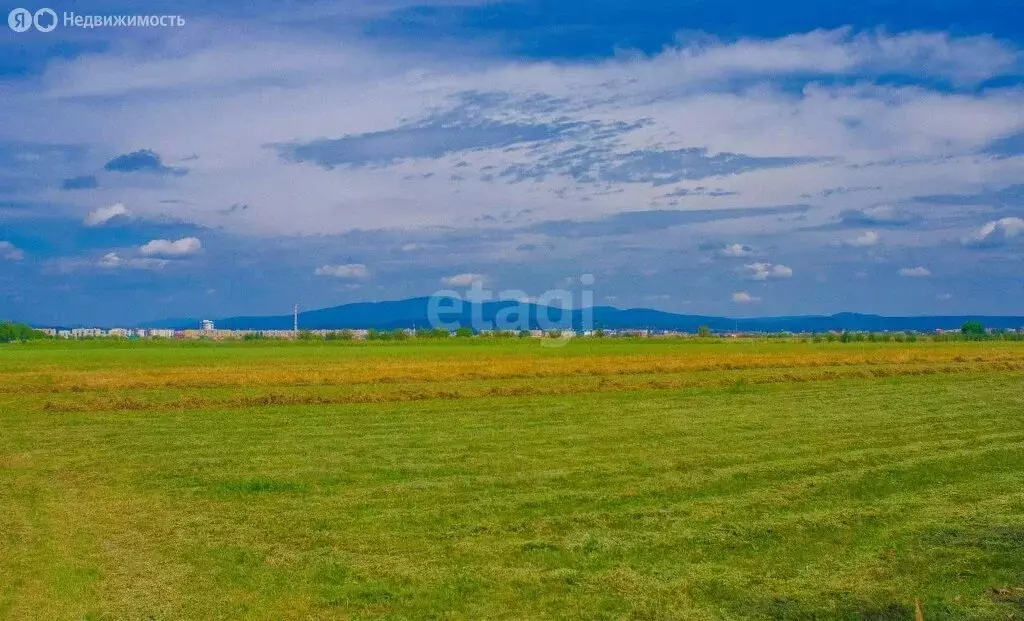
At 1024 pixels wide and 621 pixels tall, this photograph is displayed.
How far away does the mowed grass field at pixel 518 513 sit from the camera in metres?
7.82

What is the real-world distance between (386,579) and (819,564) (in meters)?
4.11

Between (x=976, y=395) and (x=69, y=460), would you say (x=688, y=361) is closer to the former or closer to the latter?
(x=976, y=395)

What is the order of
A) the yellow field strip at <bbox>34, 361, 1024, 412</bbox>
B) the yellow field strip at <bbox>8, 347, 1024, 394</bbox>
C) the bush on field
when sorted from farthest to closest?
the bush on field < the yellow field strip at <bbox>8, 347, 1024, 394</bbox> < the yellow field strip at <bbox>34, 361, 1024, 412</bbox>

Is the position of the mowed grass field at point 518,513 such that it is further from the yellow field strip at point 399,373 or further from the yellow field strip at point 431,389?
the yellow field strip at point 399,373

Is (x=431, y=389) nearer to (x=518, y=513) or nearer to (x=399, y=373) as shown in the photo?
(x=399, y=373)

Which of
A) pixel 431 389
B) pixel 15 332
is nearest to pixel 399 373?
pixel 431 389

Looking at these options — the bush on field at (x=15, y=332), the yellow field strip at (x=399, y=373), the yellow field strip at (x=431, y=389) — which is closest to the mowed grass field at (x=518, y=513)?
the yellow field strip at (x=431, y=389)

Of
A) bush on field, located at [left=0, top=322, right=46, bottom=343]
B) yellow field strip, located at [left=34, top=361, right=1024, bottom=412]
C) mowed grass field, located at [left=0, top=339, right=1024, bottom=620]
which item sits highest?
bush on field, located at [left=0, top=322, right=46, bottom=343]

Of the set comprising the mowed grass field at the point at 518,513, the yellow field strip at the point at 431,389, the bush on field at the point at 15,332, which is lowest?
the mowed grass field at the point at 518,513

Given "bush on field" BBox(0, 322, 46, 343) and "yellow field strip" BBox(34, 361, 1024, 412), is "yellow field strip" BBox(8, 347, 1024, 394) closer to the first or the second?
"yellow field strip" BBox(34, 361, 1024, 412)

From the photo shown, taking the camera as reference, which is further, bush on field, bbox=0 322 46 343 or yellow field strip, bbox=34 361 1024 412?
bush on field, bbox=0 322 46 343

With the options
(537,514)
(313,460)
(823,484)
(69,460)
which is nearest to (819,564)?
(537,514)

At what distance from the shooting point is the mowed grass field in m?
7.82

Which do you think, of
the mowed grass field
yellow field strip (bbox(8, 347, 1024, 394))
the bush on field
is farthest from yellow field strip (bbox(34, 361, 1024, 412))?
the bush on field
